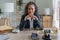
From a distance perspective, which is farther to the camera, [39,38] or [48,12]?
[48,12]

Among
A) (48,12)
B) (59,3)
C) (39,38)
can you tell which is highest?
(59,3)

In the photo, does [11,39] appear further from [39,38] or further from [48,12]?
[48,12]

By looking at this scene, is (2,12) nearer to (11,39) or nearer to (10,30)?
(10,30)

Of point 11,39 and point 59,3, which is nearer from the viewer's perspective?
point 11,39

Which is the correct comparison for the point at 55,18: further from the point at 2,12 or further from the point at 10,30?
the point at 10,30

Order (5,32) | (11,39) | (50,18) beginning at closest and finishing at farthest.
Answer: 1. (11,39)
2. (5,32)
3. (50,18)

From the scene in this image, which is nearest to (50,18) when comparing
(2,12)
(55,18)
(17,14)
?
(55,18)

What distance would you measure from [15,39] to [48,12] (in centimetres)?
261

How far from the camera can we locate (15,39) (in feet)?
4.75

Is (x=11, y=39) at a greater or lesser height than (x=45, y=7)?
lesser

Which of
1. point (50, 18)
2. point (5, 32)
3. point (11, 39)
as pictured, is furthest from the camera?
point (50, 18)

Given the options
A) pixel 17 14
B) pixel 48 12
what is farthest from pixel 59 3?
pixel 17 14

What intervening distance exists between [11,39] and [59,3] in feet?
9.01

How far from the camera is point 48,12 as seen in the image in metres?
3.93
